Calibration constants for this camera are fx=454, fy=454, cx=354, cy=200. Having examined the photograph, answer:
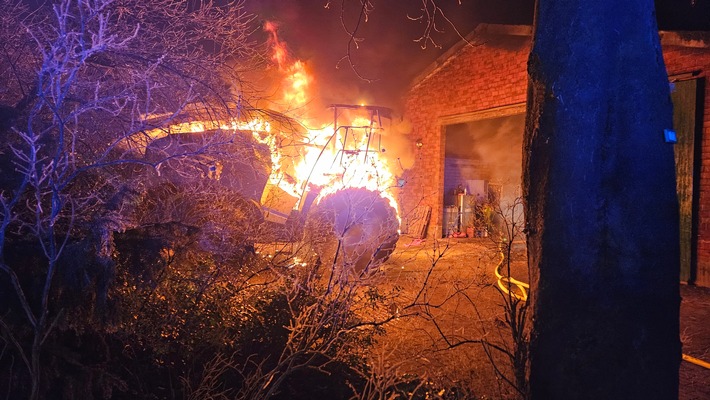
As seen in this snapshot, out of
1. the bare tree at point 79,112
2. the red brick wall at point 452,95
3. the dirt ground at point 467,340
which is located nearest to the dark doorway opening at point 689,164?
the dirt ground at point 467,340

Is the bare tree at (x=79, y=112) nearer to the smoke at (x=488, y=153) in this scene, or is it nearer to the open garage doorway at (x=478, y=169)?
the open garage doorway at (x=478, y=169)

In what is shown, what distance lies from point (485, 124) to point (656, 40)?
13856 mm

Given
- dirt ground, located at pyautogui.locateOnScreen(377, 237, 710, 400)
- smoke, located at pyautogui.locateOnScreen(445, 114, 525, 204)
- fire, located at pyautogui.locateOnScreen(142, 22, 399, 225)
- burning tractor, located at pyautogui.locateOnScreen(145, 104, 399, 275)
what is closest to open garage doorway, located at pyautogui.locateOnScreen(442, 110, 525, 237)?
smoke, located at pyautogui.locateOnScreen(445, 114, 525, 204)

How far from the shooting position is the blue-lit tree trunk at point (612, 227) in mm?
2545

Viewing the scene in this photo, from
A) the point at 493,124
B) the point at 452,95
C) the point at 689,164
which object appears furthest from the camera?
the point at 493,124

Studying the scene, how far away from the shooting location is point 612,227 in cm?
257

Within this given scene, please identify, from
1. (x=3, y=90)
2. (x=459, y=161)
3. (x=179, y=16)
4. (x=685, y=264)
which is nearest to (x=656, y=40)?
(x=179, y=16)

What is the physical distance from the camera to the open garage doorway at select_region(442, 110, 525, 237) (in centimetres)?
1473

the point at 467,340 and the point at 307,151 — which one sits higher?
the point at 307,151

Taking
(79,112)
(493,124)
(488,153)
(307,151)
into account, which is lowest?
(79,112)

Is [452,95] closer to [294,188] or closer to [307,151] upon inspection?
[307,151]

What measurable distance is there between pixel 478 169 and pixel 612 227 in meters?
14.0

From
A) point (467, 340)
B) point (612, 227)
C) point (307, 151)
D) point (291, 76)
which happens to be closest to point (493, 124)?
point (291, 76)

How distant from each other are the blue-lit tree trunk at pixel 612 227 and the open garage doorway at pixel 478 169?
11677 mm
